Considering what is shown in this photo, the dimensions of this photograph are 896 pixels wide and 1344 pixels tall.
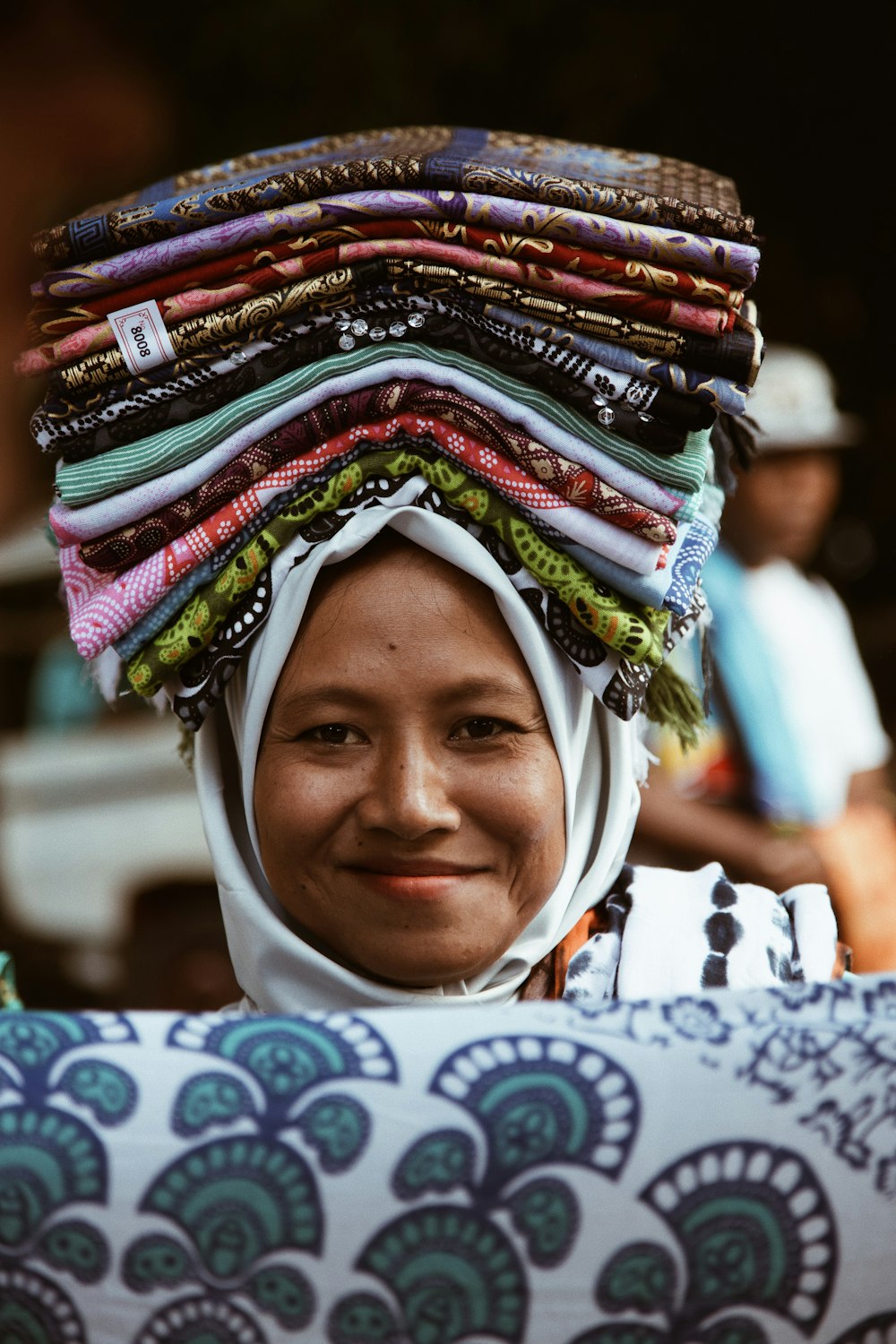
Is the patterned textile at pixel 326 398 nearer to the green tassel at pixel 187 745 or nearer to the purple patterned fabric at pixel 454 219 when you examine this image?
the purple patterned fabric at pixel 454 219

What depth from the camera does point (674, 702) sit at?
1963 mm

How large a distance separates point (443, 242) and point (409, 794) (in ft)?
2.02

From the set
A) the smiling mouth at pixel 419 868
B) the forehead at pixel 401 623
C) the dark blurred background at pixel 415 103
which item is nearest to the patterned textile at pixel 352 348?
the forehead at pixel 401 623

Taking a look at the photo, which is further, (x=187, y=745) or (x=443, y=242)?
(x=187, y=745)

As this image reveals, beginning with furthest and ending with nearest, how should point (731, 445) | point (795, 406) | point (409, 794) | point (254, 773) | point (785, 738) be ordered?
1. point (795, 406)
2. point (785, 738)
3. point (731, 445)
4. point (254, 773)
5. point (409, 794)

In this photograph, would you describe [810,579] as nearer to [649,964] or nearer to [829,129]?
[829,129]

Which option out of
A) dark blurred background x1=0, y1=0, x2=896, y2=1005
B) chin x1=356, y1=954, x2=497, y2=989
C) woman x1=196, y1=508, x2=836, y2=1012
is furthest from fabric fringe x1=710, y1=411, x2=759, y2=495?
dark blurred background x1=0, y1=0, x2=896, y2=1005

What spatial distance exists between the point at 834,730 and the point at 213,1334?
3.64m

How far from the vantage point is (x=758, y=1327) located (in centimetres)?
117

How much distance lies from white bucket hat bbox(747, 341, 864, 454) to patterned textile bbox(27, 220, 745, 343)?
3.13m

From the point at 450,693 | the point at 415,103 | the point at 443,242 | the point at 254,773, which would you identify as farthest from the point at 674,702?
the point at 415,103

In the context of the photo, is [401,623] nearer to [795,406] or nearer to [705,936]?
[705,936]

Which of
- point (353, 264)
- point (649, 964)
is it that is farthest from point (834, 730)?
point (353, 264)

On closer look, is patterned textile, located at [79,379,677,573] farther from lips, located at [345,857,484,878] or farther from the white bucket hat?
the white bucket hat
